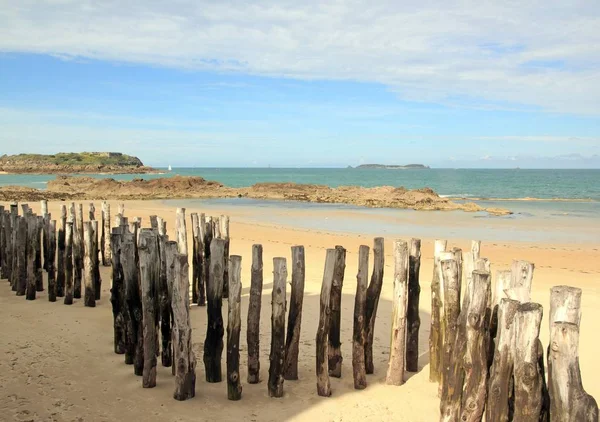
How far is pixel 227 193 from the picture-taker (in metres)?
47.1

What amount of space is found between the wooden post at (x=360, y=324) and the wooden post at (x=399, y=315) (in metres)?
0.32

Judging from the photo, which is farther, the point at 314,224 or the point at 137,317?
the point at 314,224

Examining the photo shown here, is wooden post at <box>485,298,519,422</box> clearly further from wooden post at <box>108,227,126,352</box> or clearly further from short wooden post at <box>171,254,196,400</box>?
wooden post at <box>108,227,126,352</box>

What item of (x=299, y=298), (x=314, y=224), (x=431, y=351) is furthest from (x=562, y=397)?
(x=314, y=224)

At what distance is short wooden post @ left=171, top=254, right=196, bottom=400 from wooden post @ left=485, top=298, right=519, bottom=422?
9.53ft

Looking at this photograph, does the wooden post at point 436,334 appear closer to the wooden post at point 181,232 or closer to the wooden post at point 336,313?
the wooden post at point 336,313

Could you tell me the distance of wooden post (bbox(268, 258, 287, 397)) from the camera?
5.64m

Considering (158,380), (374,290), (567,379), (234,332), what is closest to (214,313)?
(234,332)

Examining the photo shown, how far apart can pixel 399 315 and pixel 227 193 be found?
4193 cm

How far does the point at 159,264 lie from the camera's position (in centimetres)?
604

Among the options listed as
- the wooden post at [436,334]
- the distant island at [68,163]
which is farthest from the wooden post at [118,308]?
the distant island at [68,163]

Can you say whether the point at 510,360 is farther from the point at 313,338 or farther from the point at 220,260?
the point at 313,338

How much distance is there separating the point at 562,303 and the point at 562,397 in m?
0.68

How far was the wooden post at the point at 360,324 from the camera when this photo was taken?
590cm
